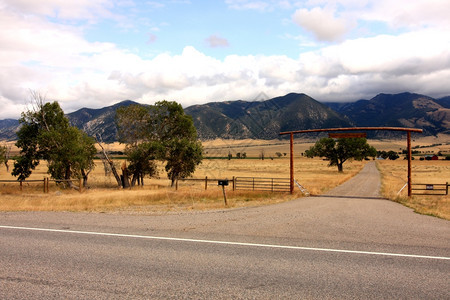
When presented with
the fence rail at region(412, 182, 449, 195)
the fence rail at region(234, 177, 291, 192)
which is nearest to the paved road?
the fence rail at region(412, 182, 449, 195)

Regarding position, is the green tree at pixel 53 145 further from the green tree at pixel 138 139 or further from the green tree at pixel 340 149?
the green tree at pixel 340 149

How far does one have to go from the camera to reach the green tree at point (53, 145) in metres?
32.5

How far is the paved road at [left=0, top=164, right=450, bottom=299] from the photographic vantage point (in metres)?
5.56

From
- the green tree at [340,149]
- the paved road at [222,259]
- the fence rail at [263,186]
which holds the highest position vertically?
the green tree at [340,149]

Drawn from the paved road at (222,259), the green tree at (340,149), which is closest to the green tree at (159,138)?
the paved road at (222,259)

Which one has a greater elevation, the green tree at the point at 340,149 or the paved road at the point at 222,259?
the green tree at the point at 340,149

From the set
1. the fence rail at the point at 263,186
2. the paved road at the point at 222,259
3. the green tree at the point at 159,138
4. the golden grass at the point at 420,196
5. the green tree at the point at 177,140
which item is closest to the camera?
the paved road at the point at 222,259

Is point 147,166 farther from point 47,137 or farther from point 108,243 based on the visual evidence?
point 108,243

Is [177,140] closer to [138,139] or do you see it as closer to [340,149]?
[138,139]

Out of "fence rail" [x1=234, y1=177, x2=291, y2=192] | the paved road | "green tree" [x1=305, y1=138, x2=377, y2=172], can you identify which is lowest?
"fence rail" [x1=234, y1=177, x2=291, y2=192]

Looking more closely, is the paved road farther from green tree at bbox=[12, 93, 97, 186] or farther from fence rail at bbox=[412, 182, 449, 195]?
green tree at bbox=[12, 93, 97, 186]

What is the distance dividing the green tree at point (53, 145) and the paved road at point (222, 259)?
2152 cm

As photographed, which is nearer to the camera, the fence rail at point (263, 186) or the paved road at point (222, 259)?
the paved road at point (222, 259)

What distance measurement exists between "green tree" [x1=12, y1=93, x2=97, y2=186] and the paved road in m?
21.5
